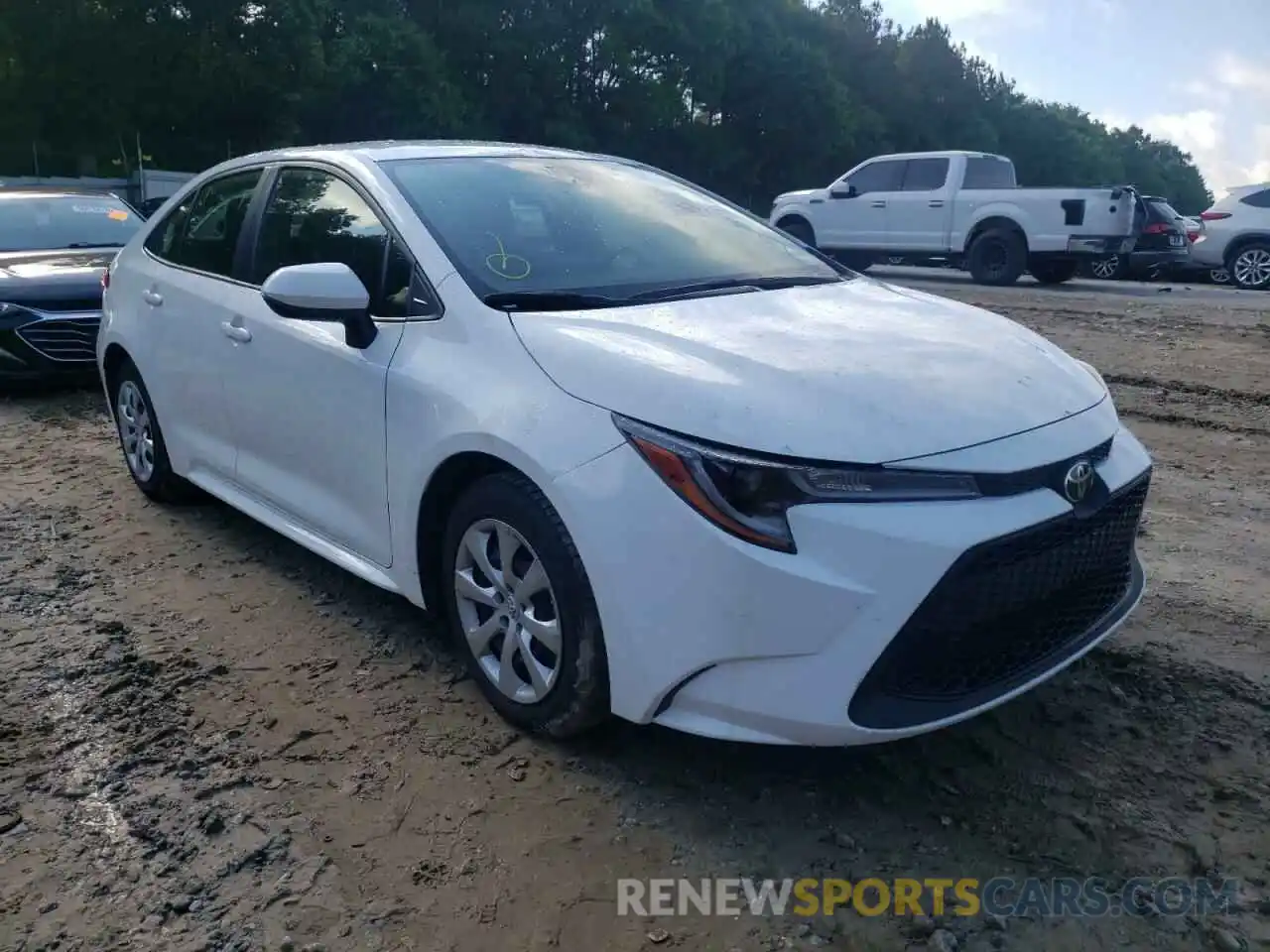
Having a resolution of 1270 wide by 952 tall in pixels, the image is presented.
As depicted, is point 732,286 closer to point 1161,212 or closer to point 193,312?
point 193,312

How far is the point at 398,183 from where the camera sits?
11.5 feet

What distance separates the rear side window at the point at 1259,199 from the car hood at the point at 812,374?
48.2ft

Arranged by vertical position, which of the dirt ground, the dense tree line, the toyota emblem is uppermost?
the dense tree line

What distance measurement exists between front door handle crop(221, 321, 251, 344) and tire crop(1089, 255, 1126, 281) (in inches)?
576

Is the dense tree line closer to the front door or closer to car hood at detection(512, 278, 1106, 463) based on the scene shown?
the front door

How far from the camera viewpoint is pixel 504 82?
113ft

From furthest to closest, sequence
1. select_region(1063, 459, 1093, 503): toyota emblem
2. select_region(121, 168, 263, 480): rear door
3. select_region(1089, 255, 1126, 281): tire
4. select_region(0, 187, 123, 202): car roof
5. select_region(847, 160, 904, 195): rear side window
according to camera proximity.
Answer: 1. select_region(1089, 255, 1126, 281): tire
2. select_region(847, 160, 904, 195): rear side window
3. select_region(0, 187, 123, 202): car roof
4. select_region(121, 168, 263, 480): rear door
5. select_region(1063, 459, 1093, 503): toyota emblem

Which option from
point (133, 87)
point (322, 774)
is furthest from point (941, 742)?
point (133, 87)

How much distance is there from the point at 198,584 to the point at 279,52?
24.5m

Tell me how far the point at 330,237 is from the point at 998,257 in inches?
519

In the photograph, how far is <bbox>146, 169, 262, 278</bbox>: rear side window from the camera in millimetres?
4285

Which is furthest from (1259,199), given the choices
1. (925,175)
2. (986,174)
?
(925,175)

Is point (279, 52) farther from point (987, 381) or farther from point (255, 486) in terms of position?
point (987, 381)

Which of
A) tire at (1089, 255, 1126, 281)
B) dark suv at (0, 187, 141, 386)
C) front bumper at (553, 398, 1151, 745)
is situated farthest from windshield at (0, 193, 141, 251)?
tire at (1089, 255, 1126, 281)
